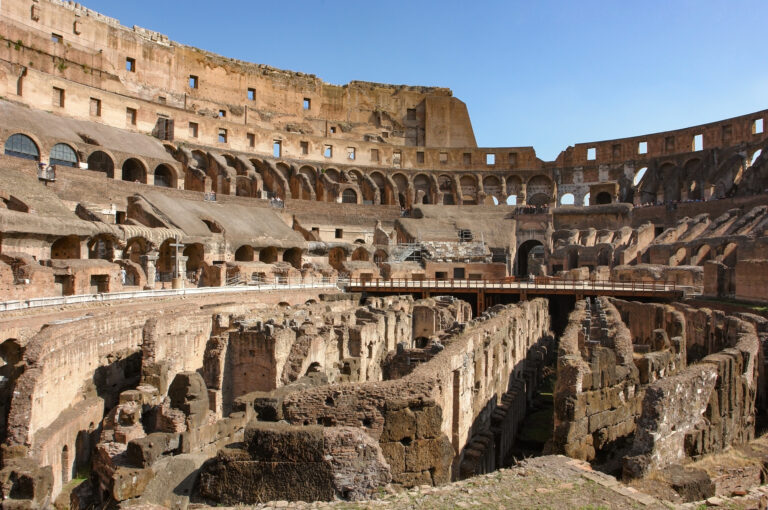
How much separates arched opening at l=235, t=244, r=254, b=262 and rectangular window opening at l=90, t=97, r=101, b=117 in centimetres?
1691

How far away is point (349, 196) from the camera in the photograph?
2071 inches

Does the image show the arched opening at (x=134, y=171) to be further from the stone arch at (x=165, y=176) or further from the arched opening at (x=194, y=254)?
the arched opening at (x=194, y=254)

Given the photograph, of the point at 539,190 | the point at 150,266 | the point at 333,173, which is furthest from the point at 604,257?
the point at 150,266

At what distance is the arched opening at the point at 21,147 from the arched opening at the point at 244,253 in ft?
40.6

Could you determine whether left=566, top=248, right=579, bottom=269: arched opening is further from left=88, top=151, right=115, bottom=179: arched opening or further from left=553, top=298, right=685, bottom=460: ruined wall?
left=88, top=151, right=115, bottom=179: arched opening

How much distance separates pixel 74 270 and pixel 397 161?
41.6 metres

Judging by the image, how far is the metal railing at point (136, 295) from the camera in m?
15.5

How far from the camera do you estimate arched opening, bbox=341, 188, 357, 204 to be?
52.4 metres

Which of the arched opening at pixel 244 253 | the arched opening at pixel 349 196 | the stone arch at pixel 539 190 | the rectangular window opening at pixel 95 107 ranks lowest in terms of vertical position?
the arched opening at pixel 244 253

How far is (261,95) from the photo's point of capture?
58.4 m

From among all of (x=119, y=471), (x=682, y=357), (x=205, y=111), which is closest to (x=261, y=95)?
(x=205, y=111)

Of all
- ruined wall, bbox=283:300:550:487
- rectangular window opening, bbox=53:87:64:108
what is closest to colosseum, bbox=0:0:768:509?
ruined wall, bbox=283:300:550:487

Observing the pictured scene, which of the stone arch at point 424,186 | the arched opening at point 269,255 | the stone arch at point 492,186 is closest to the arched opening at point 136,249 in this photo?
the arched opening at point 269,255

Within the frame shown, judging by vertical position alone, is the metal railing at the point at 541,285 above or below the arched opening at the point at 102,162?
below
